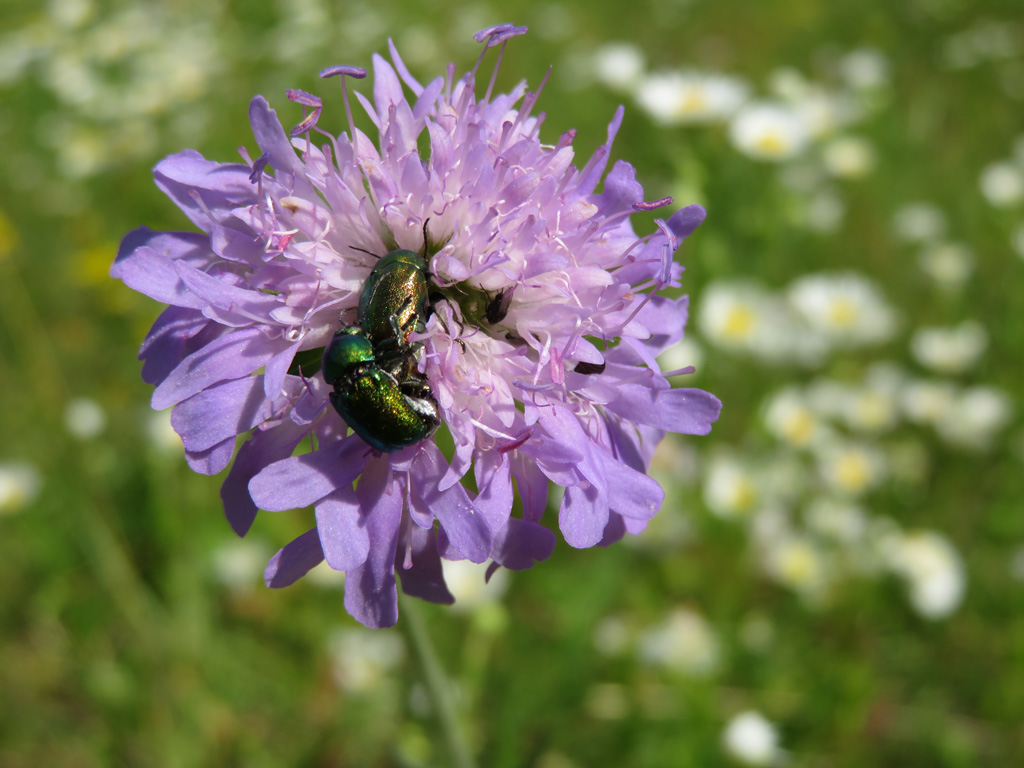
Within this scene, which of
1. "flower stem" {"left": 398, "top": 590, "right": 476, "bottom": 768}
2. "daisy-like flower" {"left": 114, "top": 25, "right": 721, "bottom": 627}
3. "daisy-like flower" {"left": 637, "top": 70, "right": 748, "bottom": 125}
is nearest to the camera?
"daisy-like flower" {"left": 114, "top": 25, "right": 721, "bottom": 627}

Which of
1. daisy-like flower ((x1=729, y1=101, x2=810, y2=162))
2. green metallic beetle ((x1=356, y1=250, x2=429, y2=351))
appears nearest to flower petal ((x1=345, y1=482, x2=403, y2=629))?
green metallic beetle ((x1=356, y1=250, x2=429, y2=351))

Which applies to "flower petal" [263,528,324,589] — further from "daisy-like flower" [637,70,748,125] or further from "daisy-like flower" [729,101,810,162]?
"daisy-like flower" [729,101,810,162]

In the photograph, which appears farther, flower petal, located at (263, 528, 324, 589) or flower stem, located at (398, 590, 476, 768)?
flower stem, located at (398, 590, 476, 768)

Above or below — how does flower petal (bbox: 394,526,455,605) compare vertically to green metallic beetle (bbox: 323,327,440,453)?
below

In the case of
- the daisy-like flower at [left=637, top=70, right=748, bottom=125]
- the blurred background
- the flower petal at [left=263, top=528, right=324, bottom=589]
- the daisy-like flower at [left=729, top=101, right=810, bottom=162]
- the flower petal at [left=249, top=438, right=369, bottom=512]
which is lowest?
the blurred background

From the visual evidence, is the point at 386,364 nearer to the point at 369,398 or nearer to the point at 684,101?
the point at 369,398

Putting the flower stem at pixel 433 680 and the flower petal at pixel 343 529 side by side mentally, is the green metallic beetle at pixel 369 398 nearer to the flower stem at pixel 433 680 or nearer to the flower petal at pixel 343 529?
the flower petal at pixel 343 529

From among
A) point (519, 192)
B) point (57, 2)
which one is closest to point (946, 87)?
point (519, 192)
